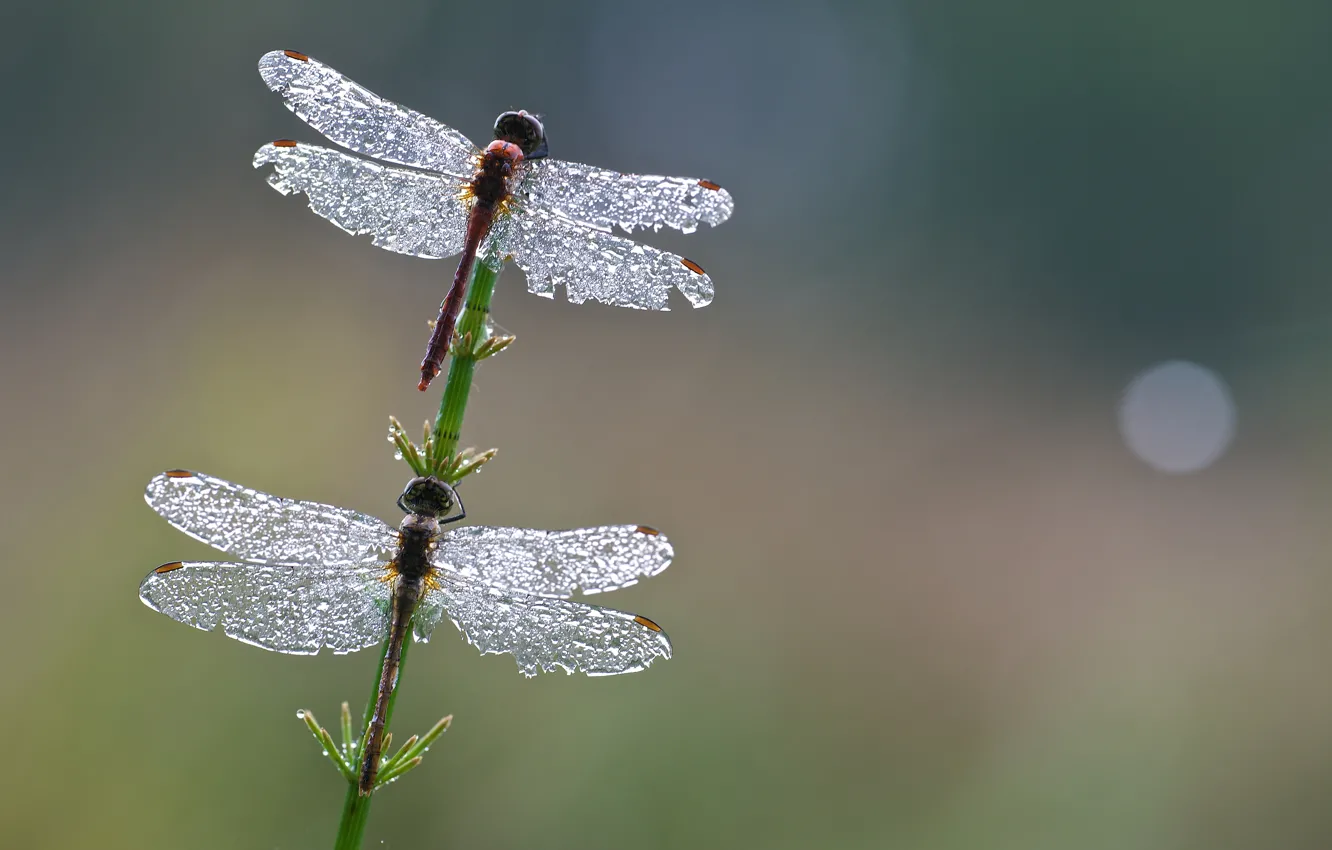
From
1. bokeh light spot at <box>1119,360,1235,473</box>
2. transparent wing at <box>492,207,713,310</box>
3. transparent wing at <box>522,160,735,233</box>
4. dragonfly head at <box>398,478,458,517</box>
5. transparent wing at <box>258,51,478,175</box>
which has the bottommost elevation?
dragonfly head at <box>398,478,458,517</box>

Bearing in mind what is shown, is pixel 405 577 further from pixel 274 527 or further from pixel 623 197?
pixel 623 197

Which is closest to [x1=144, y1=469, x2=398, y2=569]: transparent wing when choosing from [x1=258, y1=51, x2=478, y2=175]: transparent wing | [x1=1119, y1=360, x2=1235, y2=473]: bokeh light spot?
[x1=258, y1=51, x2=478, y2=175]: transparent wing

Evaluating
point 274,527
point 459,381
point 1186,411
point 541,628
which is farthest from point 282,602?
point 1186,411

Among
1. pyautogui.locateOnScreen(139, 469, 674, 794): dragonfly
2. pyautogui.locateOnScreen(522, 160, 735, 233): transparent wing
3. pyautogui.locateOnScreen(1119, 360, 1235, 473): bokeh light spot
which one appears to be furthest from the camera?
pyautogui.locateOnScreen(1119, 360, 1235, 473): bokeh light spot

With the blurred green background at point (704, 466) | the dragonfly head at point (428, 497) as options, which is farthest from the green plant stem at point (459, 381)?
the blurred green background at point (704, 466)

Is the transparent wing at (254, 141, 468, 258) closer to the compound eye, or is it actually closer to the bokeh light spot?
the compound eye

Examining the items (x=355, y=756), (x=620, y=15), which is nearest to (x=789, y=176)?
(x=620, y=15)
